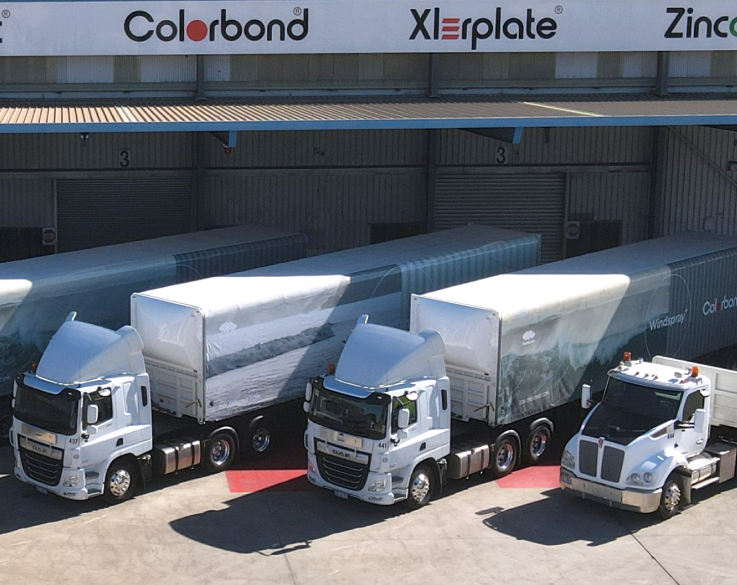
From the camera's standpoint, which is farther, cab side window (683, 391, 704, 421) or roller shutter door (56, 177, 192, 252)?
roller shutter door (56, 177, 192, 252)

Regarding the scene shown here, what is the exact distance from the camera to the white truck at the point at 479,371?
61.6ft

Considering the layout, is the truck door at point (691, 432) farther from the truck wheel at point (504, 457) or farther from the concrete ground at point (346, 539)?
the truck wheel at point (504, 457)

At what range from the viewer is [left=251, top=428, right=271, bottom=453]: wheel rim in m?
21.3

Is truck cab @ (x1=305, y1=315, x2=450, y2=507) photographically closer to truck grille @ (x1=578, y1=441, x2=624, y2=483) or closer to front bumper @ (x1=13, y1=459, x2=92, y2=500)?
truck grille @ (x1=578, y1=441, x2=624, y2=483)

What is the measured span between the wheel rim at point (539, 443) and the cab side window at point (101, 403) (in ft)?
23.7

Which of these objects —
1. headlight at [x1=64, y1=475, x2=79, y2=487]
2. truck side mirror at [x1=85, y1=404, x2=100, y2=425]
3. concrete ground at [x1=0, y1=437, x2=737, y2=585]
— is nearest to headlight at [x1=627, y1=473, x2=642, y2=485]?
concrete ground at [x1=0, y1=437, x2=737, y2=585]

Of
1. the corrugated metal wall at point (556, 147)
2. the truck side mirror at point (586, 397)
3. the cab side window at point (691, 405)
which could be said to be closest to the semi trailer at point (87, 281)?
the corrugated metal wall at point (556, 147)

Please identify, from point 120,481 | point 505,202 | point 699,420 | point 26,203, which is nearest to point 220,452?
point 120,481

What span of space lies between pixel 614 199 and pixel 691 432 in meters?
11.4

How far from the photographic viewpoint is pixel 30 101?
86.3 ft

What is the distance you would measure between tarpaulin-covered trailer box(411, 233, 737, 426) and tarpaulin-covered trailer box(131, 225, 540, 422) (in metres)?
1.82

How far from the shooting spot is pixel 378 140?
2866cm

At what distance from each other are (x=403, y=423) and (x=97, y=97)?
11.9m

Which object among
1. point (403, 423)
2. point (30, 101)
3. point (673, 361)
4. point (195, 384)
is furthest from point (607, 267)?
point (30, 101)
